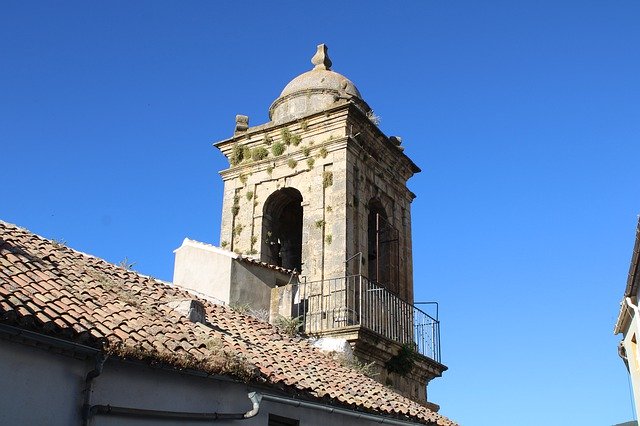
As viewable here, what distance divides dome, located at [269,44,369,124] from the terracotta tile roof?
20.0 ft

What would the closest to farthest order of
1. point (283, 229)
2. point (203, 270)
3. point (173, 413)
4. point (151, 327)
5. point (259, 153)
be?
1. point (173, 413)
2. point (151, 327)
3. point (203, 270)
4. point (259, 153)
5. point (283, 229)

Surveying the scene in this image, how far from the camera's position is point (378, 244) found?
55.5 ft

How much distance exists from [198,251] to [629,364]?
9.94 m

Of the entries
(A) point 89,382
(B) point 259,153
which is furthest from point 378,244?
(A) point 89,382

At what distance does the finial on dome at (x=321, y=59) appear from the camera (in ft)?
61.1

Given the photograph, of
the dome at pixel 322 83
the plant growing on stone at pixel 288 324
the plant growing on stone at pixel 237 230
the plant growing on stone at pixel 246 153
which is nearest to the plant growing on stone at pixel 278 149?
the plant growing on stone at pixel 246 153

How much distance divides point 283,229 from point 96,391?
10485 millimetres

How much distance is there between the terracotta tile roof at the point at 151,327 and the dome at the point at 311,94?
240 inches

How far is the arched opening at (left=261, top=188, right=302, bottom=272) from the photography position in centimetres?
1678

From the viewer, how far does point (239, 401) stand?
914 cm

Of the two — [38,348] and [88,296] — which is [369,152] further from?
[38,348]

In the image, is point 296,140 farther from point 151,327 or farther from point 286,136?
point 151,327

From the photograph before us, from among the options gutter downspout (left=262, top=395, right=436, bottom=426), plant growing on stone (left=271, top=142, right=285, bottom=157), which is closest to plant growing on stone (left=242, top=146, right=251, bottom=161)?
plant growing on stone (left=271, top=142, right=285, bottom=157)

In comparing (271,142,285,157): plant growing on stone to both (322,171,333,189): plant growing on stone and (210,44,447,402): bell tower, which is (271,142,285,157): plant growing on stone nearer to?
(210,44,447,402): bell tower
